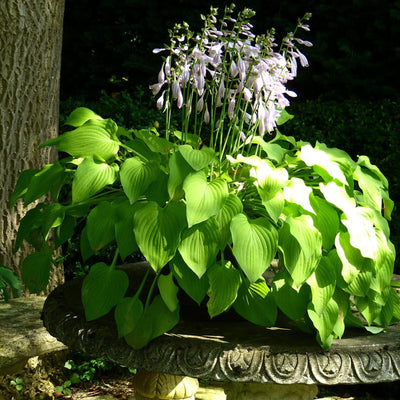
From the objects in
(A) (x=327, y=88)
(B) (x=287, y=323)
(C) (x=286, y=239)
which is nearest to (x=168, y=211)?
(C) (x=286, y=239)

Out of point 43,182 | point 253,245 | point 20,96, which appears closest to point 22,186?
point 43,182

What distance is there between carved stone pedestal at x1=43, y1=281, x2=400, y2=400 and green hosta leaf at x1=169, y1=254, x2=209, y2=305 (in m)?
0.12

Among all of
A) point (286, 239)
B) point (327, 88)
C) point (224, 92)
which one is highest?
point (224, 92)

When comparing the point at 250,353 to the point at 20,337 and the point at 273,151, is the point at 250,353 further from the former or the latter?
the point at 20,337

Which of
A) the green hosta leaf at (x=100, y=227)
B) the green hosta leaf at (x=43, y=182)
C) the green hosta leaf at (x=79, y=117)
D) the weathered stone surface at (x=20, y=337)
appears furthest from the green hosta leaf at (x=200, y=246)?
the weathered stone surface at (x=20, y=337)

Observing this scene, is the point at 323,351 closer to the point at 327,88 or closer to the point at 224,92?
the point at 224,92

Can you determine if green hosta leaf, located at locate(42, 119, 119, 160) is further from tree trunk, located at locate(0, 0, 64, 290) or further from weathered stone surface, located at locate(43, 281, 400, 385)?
tree trunk, located at locate(0, 0, 64, 290)

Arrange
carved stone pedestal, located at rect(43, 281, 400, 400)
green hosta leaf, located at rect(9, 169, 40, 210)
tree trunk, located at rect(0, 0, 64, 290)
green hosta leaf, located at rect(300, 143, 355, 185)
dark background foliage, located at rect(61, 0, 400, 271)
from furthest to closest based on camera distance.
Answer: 1. dark background foliage, located at rect(61, 0, 400, 271)
2. tree trunk, located at rect(0, 0, 64, 290)
3. green hosta leaf, located at rect(9, 169, 40, 210)
4. green hosta leaf, located at rect(300, 143, 355, 185)
5. carved stone pedestal, located at rect(43, 281, 400, 400)

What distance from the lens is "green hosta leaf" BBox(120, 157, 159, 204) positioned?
1897mm

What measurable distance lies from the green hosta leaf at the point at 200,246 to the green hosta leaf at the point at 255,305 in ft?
0.49

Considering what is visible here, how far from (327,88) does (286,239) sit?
359 centimetres

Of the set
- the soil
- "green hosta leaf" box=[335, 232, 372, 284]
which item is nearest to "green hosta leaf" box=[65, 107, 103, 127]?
"green hosta leaf" box=[335, 232, 372, 284]

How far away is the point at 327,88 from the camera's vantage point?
17.2 ft

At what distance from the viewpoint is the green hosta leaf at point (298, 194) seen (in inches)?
75.2
